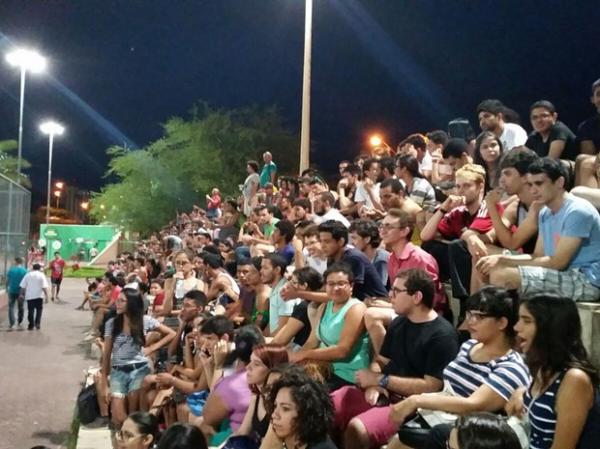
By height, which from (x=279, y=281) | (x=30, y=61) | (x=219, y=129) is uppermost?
(x=30, y=61)

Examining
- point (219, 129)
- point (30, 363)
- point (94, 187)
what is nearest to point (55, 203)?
point (94, 187)

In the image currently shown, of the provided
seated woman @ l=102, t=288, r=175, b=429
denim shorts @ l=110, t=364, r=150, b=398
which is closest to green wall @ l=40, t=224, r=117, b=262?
seated woman @ l=102, t=288, r=175, b=429

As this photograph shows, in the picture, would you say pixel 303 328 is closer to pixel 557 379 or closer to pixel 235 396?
pixel 235 396

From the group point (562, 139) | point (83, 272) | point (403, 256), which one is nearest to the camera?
point (403, 256)

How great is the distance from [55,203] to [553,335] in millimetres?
109156

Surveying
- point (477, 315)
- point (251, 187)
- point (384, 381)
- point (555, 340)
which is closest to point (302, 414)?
point (384, 381)

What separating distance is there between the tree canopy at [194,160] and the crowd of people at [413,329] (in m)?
22.0

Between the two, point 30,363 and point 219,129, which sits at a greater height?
point 219,129

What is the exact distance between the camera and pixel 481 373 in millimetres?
4461

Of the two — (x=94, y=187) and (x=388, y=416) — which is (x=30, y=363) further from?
(x=94, y=187)

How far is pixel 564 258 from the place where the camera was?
4969 millimetres

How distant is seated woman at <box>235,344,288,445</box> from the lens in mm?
5500

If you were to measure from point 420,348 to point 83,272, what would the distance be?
45.4 m

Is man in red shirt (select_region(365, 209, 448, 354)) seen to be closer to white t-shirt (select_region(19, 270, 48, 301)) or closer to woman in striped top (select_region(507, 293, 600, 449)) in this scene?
woman in striped top (select_region(507, 293, 600, 449))
